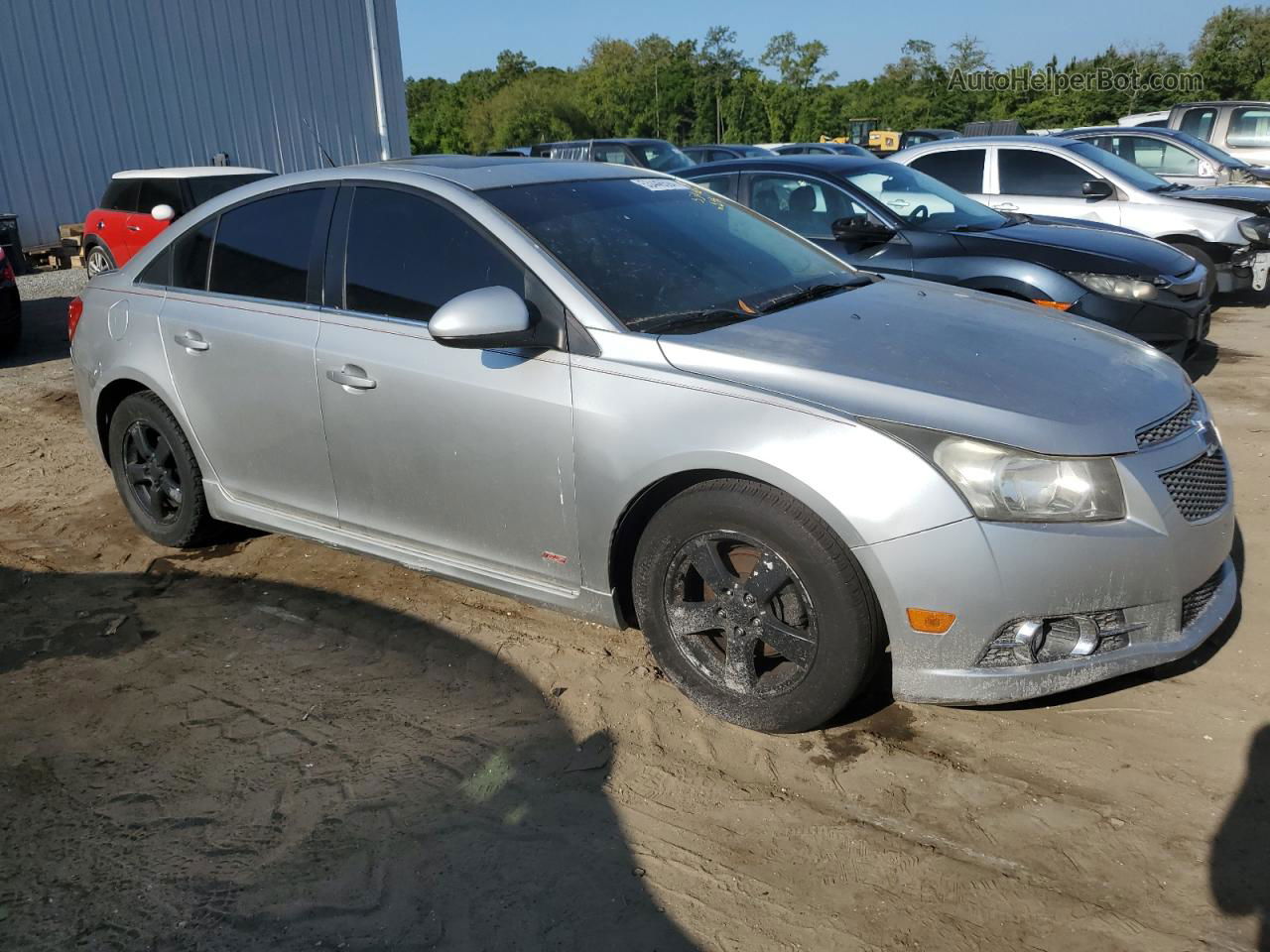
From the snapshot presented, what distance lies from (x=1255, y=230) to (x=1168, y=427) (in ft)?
24.6

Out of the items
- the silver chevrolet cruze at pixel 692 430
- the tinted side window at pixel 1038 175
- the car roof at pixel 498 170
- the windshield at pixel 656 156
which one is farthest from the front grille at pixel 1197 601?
the windshield at pixel 656 156

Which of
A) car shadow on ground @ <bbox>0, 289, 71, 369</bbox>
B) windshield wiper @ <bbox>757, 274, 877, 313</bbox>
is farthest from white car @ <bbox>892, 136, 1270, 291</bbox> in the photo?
car shadow on ground @ <bbox>0, 289, 71, 369</bbox>

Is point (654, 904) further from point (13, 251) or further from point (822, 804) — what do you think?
point (13, 251)

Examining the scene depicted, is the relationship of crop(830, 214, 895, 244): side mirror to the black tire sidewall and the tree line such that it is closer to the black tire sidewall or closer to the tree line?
the black tire sidewall

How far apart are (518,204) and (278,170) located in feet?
61.8

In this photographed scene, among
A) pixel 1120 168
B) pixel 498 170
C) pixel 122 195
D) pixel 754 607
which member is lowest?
pixel 754 607

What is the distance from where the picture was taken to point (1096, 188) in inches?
362

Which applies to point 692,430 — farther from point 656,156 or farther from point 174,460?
point 656,156

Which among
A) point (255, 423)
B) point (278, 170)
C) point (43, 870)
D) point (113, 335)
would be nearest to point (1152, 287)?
point (255, 423)

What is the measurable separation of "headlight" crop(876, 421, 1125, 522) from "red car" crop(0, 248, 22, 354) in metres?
9.54

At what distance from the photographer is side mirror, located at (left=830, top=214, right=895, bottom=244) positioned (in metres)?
6.60
